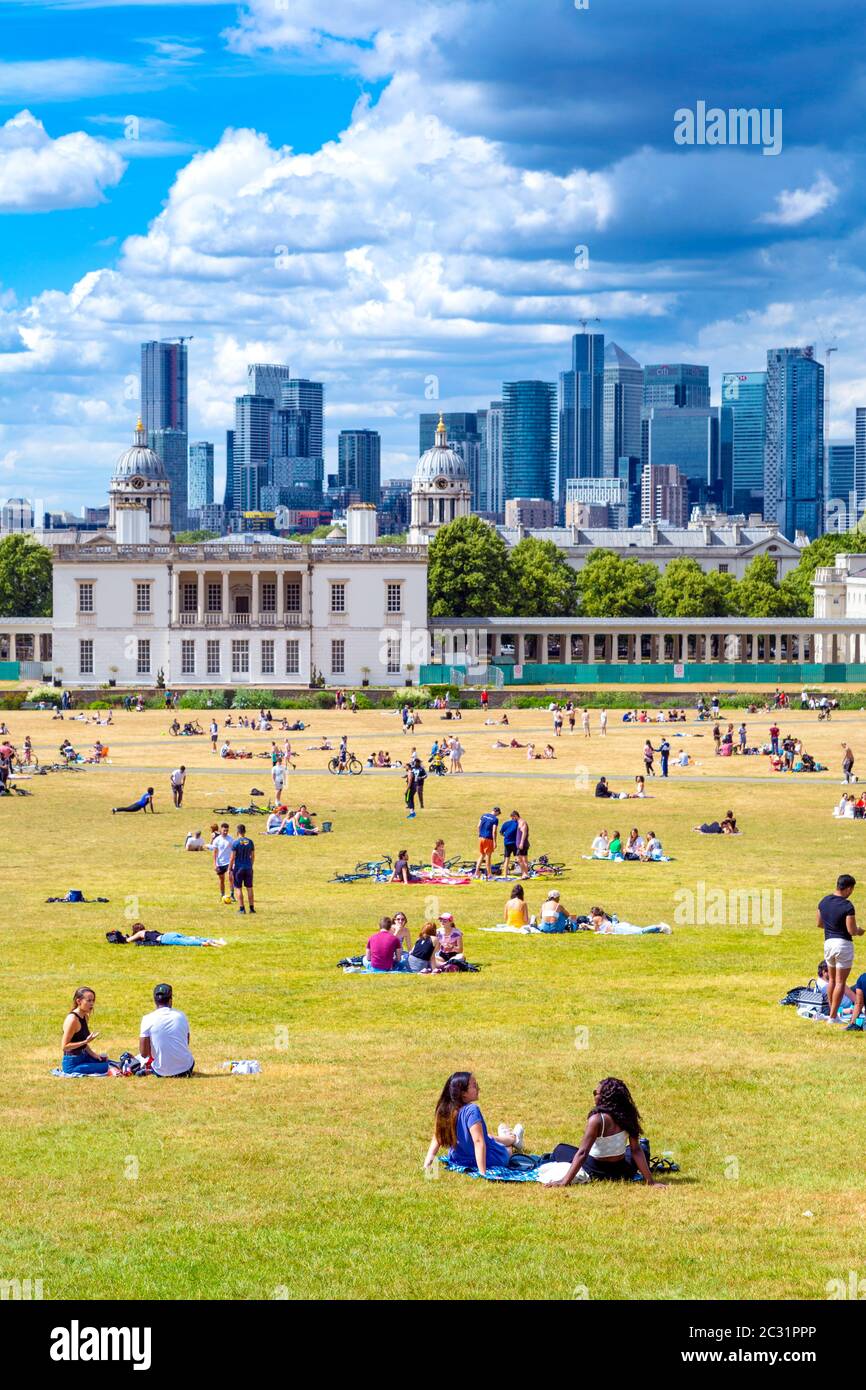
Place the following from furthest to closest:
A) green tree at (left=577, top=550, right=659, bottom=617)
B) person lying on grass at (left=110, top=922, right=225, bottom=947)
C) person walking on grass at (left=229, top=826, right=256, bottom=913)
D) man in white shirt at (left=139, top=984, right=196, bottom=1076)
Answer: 1. green tree at (left=577, top=550, right=659, bottom=617)
2. person walking on grass at (left=229, top=826, right=256, bottom=913)
3. person lying on grass at (left=110, top=922, right=225, bottom=947)
4. man in white shirt at (left=139, top=984, right=196, bottom=1076)

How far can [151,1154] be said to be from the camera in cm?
1581

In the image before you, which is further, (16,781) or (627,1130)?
(16,781)

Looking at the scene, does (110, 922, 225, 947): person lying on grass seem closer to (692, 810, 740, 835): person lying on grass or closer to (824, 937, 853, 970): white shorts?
(824, 937, 853, 970): white shorts

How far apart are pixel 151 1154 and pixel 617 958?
1118 centimetres

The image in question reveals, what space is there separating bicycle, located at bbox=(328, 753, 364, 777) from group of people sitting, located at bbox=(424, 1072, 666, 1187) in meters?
44.0

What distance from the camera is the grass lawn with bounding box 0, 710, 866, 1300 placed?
42.9 ft

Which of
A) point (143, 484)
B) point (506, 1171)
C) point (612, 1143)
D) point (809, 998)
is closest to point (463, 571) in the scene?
point (143, 484)

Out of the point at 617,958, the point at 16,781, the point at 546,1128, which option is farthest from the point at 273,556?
the point at 546,1128

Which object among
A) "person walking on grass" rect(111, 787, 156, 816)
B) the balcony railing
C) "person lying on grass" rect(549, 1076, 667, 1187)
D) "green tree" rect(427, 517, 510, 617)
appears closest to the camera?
"person lying on grass" rect(549, 1076, 667, 1187)

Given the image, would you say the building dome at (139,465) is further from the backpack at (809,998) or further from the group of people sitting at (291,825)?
the backpack at (809,998)

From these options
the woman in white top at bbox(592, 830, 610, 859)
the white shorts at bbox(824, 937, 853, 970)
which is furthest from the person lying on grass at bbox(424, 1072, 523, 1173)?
the woman in white top at bbox(592, 830, 610, 859)

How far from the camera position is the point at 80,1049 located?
18531mm

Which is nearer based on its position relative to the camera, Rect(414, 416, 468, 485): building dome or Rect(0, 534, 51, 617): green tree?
Rect(0, 534, 51, 617): green tree
